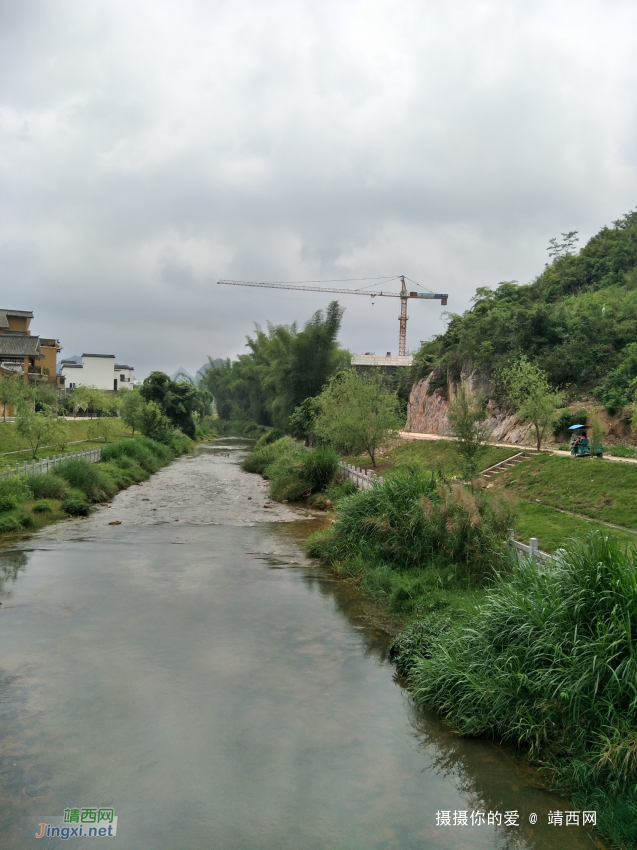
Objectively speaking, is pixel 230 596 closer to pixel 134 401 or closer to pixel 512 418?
pixel 512 418

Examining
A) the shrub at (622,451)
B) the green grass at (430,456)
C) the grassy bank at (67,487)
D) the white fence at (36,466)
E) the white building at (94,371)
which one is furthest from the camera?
the white building at (94,371)

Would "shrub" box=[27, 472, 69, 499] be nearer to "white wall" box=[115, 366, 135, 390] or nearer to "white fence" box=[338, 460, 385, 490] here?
"white fence" box=[338, 460, 385, 490]

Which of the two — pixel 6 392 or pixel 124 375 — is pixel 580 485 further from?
pixel 124 375

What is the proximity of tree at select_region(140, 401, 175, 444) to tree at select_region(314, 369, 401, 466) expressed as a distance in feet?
66.7

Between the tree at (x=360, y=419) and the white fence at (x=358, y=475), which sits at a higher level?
the tree at (x=360, y=419)

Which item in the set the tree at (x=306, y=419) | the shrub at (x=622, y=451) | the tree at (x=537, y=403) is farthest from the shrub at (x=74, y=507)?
the tree at (x=306, y=419)

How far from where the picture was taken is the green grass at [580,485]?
53.5ft

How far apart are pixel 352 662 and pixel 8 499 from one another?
1326 centimetres

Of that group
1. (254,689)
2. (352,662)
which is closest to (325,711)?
(254,689)

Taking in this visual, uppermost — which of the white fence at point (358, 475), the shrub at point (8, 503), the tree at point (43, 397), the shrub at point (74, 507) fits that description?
the tree at point (43, 397)

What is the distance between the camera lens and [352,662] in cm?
983

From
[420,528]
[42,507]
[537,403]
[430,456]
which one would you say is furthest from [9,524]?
[537,403]

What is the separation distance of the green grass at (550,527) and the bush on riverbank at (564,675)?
482 cm

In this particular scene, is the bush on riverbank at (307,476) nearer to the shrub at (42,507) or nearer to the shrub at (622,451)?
the shrub at (42,507)
